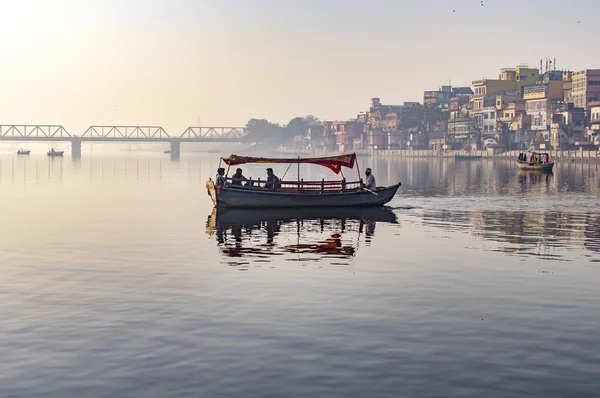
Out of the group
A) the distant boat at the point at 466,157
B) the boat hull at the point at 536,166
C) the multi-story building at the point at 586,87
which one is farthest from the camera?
the distant boat at the point at 466,157

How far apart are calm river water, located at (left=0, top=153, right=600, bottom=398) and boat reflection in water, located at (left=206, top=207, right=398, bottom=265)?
0.49ft

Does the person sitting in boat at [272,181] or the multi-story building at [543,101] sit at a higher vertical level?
the multi-story building at [543,101]

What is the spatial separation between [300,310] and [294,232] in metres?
15.4

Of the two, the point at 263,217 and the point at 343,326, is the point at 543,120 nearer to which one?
the point at 263,217

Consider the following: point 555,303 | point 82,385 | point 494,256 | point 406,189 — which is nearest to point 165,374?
point 82,385

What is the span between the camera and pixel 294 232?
110ft

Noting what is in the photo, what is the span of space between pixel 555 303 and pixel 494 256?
7.29 metres

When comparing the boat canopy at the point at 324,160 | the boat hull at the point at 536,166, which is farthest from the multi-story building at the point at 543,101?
the boat canopy at the point at 324,160

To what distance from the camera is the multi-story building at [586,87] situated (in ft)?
470

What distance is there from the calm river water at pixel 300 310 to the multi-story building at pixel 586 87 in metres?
115

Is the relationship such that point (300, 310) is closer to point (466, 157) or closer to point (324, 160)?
point (324, 160)

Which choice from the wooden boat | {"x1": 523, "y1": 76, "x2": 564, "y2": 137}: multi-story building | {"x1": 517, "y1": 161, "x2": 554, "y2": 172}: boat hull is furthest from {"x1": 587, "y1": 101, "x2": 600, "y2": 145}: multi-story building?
the wooden boat

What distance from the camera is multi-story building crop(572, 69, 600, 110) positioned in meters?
143

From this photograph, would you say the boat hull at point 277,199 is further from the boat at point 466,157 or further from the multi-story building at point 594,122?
the boat at point 466,157
